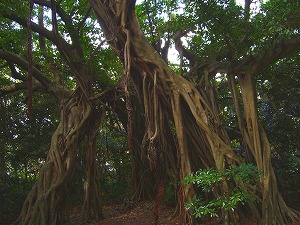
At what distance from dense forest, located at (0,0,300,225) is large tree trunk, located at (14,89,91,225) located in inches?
0.7

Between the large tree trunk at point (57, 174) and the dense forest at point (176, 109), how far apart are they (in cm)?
2

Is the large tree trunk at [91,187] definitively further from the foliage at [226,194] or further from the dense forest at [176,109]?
the foliage at [226,194]

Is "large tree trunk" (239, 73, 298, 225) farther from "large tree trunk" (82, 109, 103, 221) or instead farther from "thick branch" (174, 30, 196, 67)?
"large tree trunk" (82, 109, 103, 221)

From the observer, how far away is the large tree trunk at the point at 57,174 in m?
4.83

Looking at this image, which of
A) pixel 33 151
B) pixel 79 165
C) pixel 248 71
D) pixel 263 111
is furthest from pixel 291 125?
pixel 33 151

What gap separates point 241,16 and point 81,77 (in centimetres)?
314

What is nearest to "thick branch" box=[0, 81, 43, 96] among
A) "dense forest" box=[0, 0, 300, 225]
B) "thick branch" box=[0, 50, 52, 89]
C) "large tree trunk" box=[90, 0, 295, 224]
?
"dense forest" box=[0, 0, 300, 225]

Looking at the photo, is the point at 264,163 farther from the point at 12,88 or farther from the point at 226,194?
the point at 12,88

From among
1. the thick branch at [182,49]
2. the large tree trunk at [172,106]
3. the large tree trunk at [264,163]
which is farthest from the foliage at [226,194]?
the thick branch at [182,49]

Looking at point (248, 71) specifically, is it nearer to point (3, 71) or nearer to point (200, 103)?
point (200, 103)

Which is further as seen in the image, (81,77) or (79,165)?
(79,165)

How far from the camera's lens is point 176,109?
4.70 meters

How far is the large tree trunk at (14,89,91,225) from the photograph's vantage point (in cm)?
483

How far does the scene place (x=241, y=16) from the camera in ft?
16.7
